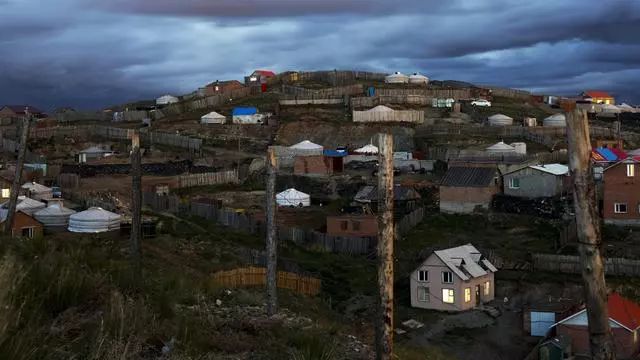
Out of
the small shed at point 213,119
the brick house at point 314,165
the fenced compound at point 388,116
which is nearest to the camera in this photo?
the brick house at point 314,165

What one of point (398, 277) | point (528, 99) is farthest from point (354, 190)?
point (528, 99)

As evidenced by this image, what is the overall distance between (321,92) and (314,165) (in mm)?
38014

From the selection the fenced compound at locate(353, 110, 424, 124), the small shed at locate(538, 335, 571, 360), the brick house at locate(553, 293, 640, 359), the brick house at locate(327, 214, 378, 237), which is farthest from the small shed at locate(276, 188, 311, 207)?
the fenced compound at locate(353, 110, 424, 124)

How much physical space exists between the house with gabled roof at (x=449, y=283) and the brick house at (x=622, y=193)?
1365 cm

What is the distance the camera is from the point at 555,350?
96.9ft

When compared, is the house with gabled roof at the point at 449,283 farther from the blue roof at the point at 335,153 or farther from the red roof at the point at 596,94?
the red roof at the point at 596,94

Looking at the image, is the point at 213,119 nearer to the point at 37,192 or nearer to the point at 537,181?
the point at 37,192

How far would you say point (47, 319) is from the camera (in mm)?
8625

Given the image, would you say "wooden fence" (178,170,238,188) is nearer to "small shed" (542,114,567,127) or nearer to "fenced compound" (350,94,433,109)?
"fenced compound" (350,94,433,109)

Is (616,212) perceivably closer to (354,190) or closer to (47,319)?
(354,190)

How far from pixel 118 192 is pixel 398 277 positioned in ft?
87.5

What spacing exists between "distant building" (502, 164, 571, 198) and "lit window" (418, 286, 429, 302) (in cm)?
1966

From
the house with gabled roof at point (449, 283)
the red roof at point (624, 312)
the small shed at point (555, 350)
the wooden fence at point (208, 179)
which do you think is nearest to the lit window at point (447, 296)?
the house with gabled roof at point (449, 283)

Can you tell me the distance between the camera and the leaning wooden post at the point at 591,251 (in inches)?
315
